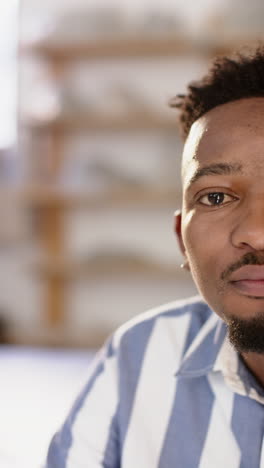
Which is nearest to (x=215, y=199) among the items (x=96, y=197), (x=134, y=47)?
(x=96, y=197)

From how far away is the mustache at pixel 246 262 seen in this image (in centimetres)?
88

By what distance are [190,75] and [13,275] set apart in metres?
1.54

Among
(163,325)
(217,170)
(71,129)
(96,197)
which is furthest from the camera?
(71,129)

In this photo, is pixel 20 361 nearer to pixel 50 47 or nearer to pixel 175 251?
pixel 175 251

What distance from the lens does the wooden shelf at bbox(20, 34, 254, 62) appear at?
3.41 meters

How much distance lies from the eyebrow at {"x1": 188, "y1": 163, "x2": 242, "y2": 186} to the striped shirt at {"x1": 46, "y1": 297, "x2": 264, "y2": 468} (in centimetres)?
27

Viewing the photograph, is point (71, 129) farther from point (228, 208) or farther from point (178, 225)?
point (228, 208)

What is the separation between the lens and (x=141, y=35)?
348 centimetres

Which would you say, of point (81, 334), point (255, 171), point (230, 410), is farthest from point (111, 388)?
point (81, 334)

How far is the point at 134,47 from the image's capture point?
3525 millimetres

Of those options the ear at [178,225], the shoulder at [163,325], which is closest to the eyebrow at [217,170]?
the ear at [178,225]

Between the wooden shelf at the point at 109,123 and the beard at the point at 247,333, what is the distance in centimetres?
262

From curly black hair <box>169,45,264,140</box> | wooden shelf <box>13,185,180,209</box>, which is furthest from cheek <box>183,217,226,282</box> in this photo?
wooden shelf <box>13,185,180,209</box>

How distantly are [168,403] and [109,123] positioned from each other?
2.62 meters
